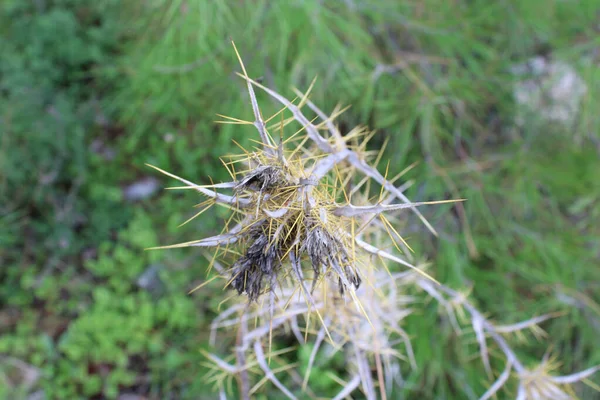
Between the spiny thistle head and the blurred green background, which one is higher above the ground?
the spiny thistle head

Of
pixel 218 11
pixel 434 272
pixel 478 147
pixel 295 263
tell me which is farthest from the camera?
pixel 478 147

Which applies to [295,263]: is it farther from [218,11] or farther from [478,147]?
[478,147]

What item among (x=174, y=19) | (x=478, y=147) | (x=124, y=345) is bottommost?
(x=124, y=345)

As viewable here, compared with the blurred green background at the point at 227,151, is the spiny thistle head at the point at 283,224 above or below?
above

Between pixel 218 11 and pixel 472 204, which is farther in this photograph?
pixel 472 204

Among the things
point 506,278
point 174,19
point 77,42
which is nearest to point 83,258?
point 77,42

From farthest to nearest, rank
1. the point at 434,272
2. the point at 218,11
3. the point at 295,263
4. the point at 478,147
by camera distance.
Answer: the point at 478,147
the point at 434,272
the point at 218,11
the point at 295,263

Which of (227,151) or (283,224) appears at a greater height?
(283,224)

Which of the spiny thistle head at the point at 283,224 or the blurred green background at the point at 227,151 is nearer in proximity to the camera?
the spiny thistle head at the point at 283,224
